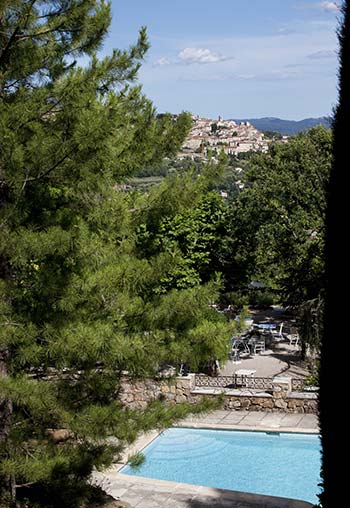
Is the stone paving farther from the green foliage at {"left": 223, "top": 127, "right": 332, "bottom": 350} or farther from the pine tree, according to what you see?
the pine tree

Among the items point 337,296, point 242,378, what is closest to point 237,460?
point 242,378

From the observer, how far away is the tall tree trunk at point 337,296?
558cm

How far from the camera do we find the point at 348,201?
18.3ft

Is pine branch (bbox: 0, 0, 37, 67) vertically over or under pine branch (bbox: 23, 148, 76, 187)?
over

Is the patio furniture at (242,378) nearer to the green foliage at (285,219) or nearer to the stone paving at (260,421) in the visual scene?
the stone paving at (260,421)

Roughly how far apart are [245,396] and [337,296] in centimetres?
918

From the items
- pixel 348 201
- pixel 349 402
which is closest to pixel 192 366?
pixel 349 402

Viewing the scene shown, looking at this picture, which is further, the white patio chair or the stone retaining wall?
the white patio chair

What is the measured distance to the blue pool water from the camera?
39.5ft

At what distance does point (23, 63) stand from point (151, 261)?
282 cm

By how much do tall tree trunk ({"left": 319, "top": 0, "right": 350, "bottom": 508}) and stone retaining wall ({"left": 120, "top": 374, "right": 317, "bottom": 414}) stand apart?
8.33 m

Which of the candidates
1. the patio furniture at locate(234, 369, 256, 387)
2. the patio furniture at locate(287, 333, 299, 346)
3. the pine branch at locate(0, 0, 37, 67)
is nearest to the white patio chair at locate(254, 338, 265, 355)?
the patio furniture at locate(287, 333, 299, 346)

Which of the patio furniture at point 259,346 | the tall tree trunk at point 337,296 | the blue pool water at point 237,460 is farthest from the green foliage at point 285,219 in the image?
the tall tree trunk at point 337,296

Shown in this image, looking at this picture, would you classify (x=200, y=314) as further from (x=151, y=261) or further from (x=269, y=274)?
(x=269, y=274)
